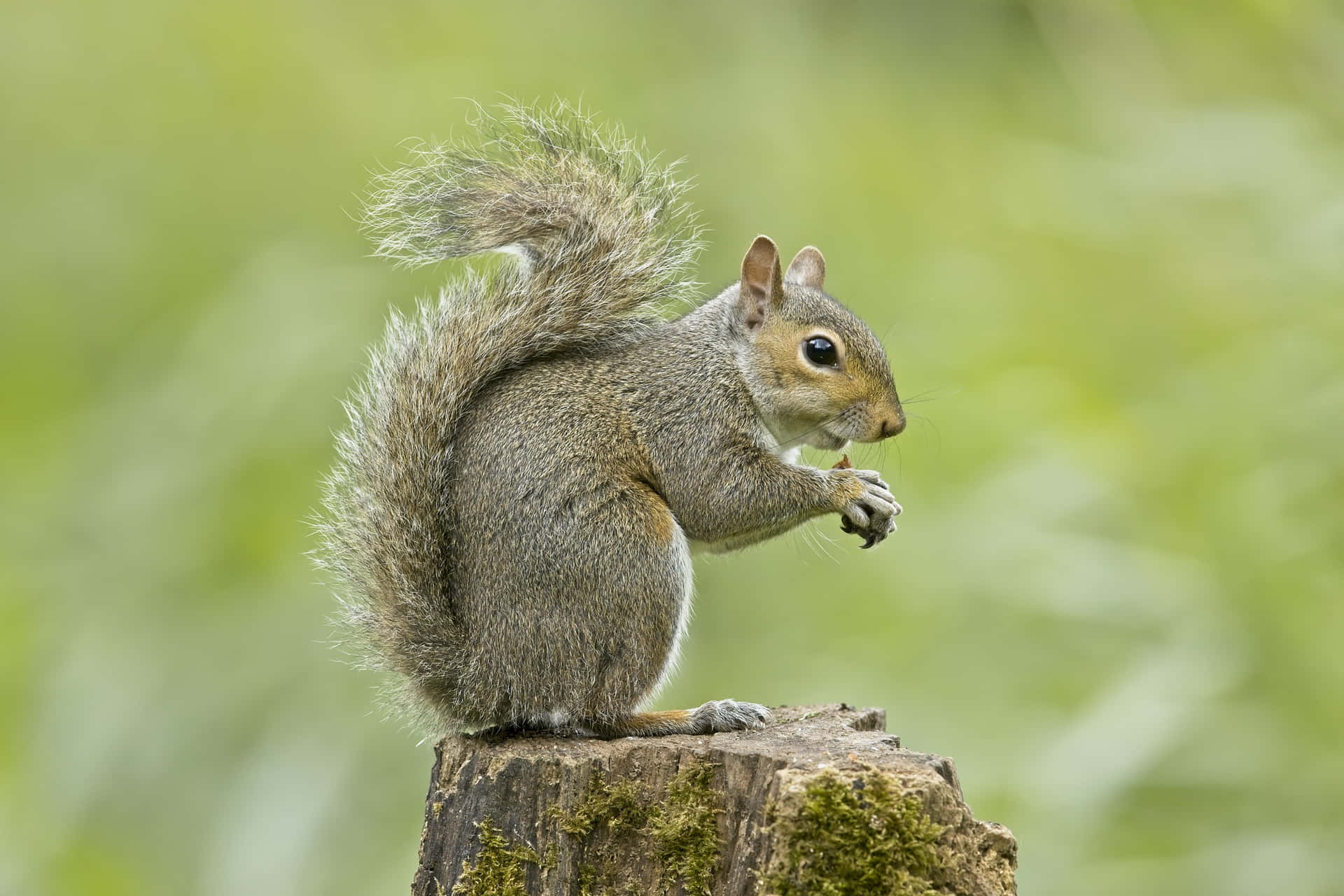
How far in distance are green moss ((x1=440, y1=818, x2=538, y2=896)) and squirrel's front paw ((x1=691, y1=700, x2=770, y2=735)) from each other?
0.38 metres

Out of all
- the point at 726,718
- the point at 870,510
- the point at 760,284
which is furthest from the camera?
the point at 760,284

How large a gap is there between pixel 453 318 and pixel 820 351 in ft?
2.26

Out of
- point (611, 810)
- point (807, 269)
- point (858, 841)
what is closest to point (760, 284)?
point (807, 269)

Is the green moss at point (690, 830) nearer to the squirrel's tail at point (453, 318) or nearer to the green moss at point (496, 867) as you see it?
the green moss at point (496, 867)

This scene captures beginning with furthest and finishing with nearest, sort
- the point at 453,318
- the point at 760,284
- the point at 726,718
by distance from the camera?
the point at 760,284, the point at 453,318, the point at 726,718

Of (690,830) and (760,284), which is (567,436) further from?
(690,830)

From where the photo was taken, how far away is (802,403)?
2584 mm

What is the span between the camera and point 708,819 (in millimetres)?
1891

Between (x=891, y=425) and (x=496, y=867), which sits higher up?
(x=891, y=425)

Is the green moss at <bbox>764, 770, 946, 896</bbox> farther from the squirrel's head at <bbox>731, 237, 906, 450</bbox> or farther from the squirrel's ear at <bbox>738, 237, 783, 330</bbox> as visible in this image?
the squirrel's ear at <bbox>738, 237, 783, 330</bbox>

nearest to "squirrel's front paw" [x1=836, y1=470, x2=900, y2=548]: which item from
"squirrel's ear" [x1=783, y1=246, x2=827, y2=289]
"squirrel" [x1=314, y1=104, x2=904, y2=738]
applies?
"squirrel" [x1=314, y1=104, x2=904, y2=738]

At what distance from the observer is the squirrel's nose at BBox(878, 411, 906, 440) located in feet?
8.45

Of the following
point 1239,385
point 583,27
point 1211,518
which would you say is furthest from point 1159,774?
point 583,27

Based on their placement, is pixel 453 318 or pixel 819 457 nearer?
pixel 453 318
